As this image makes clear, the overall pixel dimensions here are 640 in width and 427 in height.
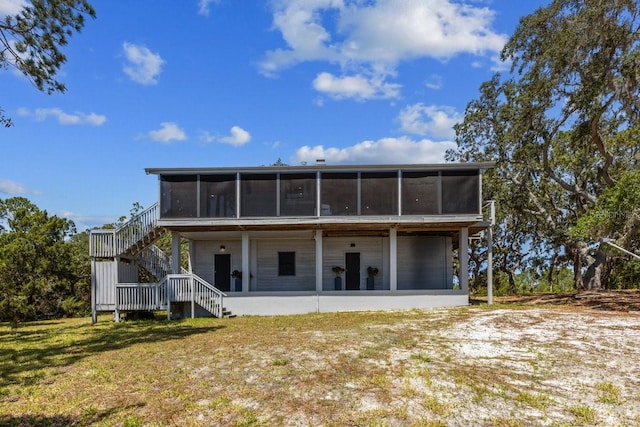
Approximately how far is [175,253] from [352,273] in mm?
7193

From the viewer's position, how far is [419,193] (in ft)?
48.9

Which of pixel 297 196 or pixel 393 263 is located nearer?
pixel 297 196

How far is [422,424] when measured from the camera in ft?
16.0

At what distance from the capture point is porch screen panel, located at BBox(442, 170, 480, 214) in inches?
579

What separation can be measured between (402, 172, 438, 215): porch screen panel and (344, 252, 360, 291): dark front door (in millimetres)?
3858

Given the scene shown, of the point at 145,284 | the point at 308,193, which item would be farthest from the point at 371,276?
the point at 145,284

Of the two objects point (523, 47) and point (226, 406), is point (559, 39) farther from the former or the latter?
point (226, 406)

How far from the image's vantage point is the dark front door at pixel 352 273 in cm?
1769

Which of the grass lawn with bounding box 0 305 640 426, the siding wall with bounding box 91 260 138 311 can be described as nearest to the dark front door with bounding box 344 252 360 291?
the grass lawn with bounding box 0 305 640 426

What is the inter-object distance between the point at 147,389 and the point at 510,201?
22473mm

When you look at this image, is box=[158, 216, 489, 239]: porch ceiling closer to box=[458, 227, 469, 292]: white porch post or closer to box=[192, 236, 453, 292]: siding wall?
box=[458, 227, 469, 292]: white porch post

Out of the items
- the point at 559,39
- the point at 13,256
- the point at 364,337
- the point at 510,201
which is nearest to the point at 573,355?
the point at 364,337

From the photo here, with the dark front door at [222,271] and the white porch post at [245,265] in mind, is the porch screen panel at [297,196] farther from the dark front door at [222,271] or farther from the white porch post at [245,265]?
the dark front door at [222,271]

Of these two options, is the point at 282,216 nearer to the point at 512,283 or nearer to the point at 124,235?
the point at 124,235
